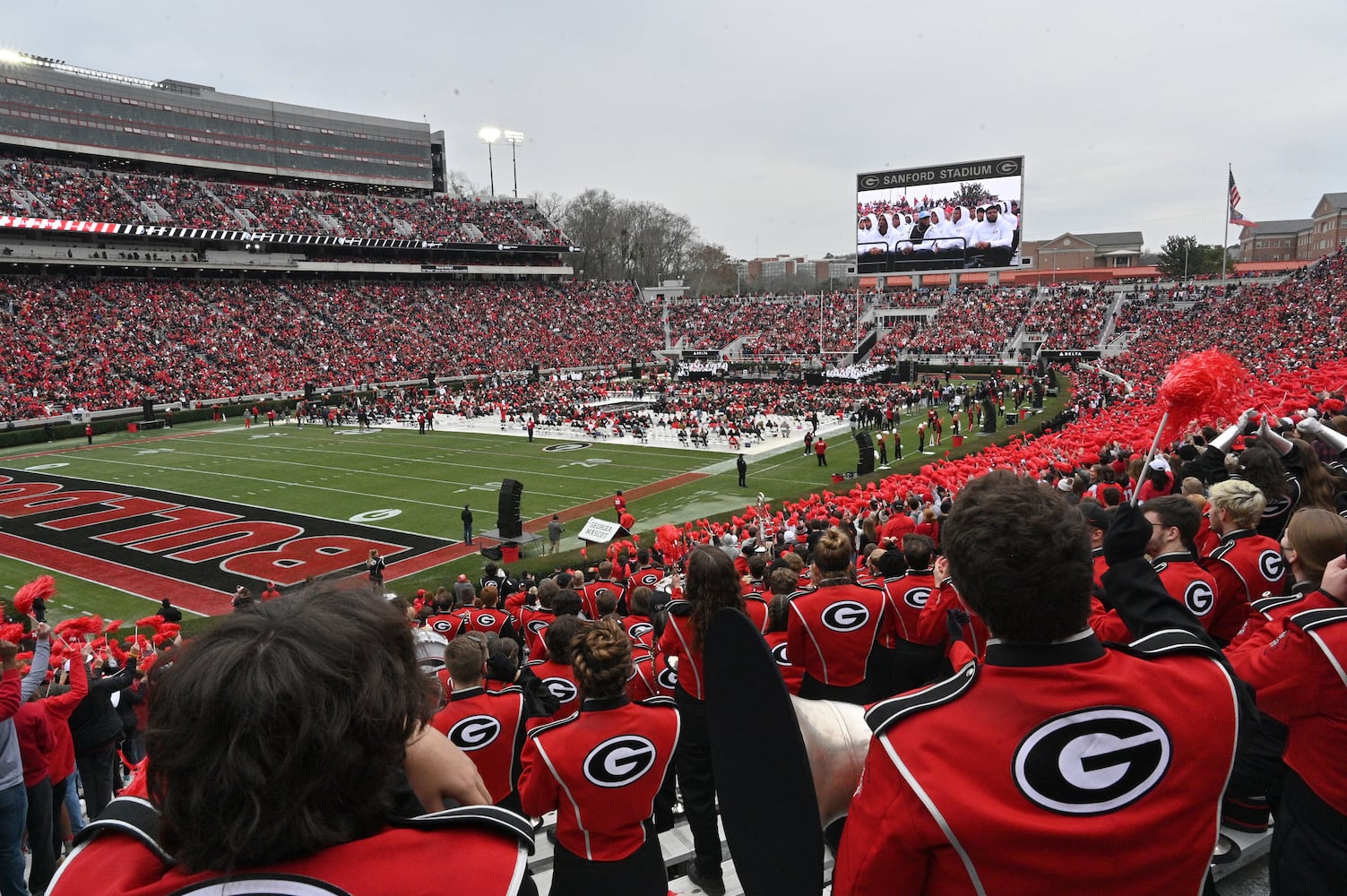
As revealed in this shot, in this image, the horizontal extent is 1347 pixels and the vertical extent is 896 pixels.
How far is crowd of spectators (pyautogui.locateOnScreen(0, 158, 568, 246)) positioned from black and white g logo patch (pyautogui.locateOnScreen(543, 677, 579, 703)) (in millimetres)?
59011

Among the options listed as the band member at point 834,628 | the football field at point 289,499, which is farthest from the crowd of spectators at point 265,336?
the band member at point 834,628

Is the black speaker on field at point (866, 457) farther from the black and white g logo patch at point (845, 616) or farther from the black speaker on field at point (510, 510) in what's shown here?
the black and white g logo patch at point (845, 616)

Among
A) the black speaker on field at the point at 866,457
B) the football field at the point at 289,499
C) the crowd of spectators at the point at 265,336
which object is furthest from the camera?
the crowd of spectators at the point at 265,336

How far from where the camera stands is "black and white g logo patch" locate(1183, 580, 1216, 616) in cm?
334

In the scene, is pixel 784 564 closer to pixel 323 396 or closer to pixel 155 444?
pixel 155 444

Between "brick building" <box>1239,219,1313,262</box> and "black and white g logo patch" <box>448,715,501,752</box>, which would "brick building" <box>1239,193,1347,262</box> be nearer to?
"brick building" <box>1239,219,1313,262</box>

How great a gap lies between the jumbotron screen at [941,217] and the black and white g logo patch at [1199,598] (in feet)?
176

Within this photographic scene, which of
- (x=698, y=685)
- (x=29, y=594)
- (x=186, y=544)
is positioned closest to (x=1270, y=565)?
(x=698, y=685)

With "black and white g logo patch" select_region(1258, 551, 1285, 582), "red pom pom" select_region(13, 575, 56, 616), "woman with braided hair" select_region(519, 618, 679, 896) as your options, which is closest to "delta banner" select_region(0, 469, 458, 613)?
"red pom pom" select_region(13, 575, 56, 616)

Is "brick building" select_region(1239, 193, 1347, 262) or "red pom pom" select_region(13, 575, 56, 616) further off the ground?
"brick building" select_region(1239, 193, 1347, 262)

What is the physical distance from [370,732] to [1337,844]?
9.12 ft

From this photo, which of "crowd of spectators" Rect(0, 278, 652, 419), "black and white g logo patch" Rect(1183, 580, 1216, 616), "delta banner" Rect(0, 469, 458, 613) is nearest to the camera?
"black and white g logo patch" Rect(1183, 580, 1216, 616)

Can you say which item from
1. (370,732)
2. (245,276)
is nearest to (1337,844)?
(370,732)

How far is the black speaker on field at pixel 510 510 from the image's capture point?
18.1m
